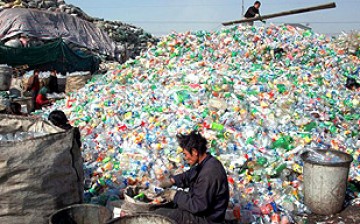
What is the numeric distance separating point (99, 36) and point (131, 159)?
16.2 m

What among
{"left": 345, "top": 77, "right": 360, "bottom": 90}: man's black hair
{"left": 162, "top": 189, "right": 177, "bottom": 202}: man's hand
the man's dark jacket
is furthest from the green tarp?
the man's dark jacket

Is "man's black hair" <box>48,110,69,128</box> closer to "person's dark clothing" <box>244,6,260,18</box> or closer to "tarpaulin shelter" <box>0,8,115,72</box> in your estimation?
"person's dark clothing" <box>244,6,260,18</box>

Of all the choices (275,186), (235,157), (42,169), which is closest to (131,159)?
(235,157)

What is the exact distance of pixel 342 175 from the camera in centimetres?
474

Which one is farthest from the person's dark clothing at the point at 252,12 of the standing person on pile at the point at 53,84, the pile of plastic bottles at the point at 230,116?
the standing person on pile at the point at 53,84

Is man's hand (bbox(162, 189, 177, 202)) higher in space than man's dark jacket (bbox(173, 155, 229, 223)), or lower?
lower

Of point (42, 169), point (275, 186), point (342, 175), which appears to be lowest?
point (275, 186)

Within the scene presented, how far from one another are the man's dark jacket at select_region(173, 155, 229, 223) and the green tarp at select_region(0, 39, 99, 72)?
12.6 metres

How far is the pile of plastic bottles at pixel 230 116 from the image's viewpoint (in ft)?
17.1

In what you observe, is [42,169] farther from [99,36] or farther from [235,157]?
[99,36]

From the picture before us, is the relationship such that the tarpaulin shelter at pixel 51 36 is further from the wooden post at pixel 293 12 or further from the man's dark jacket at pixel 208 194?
the man's dark jacket at pixel 208 194

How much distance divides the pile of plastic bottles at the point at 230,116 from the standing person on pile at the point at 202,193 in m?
1.32

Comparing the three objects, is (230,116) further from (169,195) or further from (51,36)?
(51,36)

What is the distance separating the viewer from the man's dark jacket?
3.19 meters
